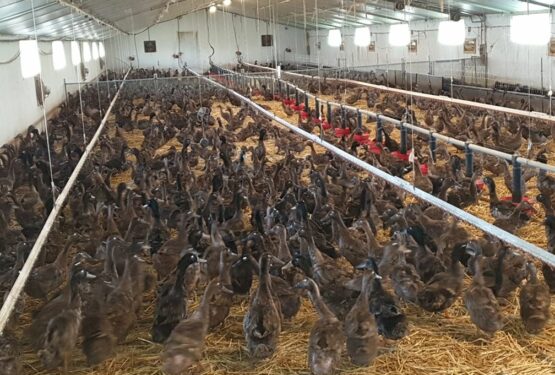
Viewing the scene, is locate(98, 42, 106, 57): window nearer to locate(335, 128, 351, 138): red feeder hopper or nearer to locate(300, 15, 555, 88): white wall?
locate(300, 15, 555, 88): white wall

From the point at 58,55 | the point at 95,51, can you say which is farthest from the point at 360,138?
the point at 95,51

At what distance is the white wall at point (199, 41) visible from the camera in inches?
1501

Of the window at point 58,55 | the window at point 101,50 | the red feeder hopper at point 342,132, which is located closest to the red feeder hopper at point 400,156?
the red feeder hopper at point 342,132

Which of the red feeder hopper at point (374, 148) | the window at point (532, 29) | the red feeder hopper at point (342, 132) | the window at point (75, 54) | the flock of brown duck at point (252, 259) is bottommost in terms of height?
the flock of brown duck at point (252, 259)

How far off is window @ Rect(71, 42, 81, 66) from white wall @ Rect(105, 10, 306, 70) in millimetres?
11970

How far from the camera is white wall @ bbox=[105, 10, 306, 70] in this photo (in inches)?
1501

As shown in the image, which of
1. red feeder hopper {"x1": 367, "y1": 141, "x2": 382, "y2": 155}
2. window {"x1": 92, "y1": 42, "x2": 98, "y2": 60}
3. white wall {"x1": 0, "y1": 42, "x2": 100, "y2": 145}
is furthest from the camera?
window {"x1": 92, "y1": 42, "x2": 98, "y2": 60}

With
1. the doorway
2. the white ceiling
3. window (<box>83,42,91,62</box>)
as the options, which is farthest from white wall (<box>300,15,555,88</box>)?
the doorway

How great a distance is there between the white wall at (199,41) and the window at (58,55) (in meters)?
16.1

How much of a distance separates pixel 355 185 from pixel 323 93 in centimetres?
1361

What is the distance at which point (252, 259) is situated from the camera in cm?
564

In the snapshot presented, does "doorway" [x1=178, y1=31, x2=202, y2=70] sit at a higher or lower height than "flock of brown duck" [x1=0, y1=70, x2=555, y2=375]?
higher

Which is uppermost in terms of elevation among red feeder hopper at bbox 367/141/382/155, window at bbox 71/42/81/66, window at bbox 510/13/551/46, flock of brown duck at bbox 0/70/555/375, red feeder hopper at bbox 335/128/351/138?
window at bbox 71/42/81/66

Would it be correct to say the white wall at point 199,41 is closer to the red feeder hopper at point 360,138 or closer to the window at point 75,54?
the window at point 75,54
